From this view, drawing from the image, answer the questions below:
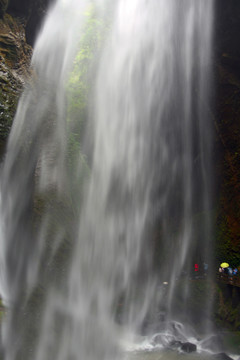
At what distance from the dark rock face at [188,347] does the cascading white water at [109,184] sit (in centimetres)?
142

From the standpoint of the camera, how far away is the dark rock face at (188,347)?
655 centimetres

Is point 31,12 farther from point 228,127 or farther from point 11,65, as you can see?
point 228,127

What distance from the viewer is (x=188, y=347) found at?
6.61m

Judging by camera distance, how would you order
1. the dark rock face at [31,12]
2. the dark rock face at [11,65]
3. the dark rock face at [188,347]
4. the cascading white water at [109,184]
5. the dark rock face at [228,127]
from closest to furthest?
the cascading white water at [109,184] < the dark rock face at [11,65] < the dark rock face at [188,347] < the dark rock face at [31,12] < the dark rock face at [228,127]

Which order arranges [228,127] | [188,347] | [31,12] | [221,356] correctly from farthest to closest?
[228,127]
[31,12]
[188,347]
[221,356]

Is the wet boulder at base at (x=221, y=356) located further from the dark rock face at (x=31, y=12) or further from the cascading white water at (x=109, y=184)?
the dark rock face at (x=31, y=12)

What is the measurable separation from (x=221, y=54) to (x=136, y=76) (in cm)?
282

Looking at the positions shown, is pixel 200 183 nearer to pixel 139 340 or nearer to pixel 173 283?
pixel 173 283

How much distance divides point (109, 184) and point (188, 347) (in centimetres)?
446

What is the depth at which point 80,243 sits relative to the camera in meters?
6.52

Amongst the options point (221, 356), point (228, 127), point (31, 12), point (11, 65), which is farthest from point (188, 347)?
Result: point (31, 12)

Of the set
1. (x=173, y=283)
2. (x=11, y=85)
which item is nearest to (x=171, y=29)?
(x=11, y=85)

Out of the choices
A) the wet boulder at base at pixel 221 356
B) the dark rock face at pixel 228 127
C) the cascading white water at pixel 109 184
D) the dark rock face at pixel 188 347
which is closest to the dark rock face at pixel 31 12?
the cascading white water at pixel 109 184

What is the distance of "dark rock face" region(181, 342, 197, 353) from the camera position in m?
6.55
